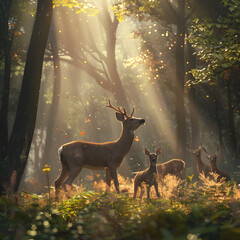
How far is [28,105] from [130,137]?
3387 mm

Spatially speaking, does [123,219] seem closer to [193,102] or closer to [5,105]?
[5,105]

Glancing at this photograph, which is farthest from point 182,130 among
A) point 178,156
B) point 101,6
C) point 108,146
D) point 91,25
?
point 91,25

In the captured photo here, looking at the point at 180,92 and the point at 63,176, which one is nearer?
the point at 63,176

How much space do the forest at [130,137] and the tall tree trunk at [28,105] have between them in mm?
26

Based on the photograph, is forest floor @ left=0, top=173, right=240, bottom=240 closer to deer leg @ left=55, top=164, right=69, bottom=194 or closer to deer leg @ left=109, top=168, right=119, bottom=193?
deer leg @ left=109, top=168, right=119, bottom=193

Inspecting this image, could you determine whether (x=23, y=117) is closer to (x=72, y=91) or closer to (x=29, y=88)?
(x=29, y=88)

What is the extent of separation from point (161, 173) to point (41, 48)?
5587 mm

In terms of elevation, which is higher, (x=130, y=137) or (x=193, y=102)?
(x=193, y=102)

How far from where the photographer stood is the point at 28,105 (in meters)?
9.77

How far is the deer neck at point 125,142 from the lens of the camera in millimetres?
11305

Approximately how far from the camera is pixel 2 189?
8.80 m

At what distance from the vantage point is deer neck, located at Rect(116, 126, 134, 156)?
11.3 metres

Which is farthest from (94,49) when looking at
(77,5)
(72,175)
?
(72,175)

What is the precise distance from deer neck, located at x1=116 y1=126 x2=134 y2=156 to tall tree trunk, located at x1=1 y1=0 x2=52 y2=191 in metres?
2.79
